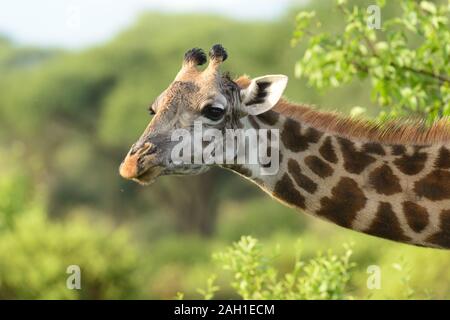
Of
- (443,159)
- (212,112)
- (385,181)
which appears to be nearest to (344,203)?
(385,181)

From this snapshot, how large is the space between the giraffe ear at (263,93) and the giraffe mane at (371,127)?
0.56ft

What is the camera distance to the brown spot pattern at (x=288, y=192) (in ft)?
27.7

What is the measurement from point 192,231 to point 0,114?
14530mm

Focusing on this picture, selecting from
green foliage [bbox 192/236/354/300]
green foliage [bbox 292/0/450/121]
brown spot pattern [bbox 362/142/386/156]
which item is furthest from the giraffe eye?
green foliage [bbox 292/0/450/121]

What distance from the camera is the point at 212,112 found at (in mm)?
8312

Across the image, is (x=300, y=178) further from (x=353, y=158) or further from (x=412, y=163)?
(x=412, y=163)

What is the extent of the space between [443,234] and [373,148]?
838mm

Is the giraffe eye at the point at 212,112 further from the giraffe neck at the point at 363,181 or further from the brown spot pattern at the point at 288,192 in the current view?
the brown spot pattern at the point at 288,192

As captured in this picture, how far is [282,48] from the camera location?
59406 millimetres

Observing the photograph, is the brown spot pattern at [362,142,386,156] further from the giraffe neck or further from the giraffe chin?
the giraffe chin

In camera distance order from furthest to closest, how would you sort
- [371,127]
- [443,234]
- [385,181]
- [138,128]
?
[138,128] → [371,127] → [385,181] → [443,234]

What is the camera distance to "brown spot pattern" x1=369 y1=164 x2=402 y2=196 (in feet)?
27.2

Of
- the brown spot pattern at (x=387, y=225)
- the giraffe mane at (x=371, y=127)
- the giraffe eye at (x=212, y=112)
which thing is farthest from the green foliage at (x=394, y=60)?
the giraffe eye at (x=212, y=112)

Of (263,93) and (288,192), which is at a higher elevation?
(263,93)
